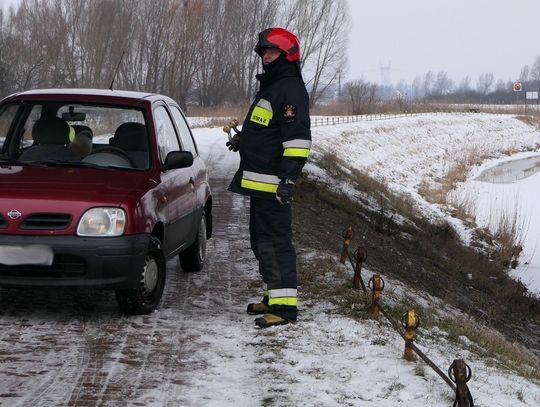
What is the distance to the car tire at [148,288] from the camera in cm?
583

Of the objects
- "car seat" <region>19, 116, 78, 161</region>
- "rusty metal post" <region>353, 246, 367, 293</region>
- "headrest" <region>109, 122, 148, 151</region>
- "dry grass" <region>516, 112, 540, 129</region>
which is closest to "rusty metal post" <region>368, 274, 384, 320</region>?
"rusty metal post" <region>353, 246, 367, 293</region>

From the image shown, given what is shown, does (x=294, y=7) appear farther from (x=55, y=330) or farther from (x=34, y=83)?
(x=55, y=330)

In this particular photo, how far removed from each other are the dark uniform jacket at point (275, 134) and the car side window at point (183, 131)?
1.72 metres

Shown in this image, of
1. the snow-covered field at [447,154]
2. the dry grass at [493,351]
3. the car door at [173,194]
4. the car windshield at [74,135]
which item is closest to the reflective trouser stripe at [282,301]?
the car door at [173,194]

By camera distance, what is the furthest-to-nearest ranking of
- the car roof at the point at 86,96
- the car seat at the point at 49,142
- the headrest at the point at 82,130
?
the car roof at the point at 86,96 < the headrest at the point at 82,130 < the car seat at the point at 49,142

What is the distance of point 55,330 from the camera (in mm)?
5574

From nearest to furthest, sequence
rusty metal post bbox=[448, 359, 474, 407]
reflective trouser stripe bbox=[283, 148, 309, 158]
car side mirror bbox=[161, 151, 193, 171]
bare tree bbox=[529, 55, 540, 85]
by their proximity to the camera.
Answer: rusty metal post bbox=[448, 359, 474, 407]
reflective trouser stripe bbox=[283, 148, 309, 158]
car side mirror bbox=[161, 151, 193, 171]
bare tree bbox=[529, 55, 540, 85]

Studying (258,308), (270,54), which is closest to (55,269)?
(258,308)

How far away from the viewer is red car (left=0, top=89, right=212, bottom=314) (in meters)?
5.38

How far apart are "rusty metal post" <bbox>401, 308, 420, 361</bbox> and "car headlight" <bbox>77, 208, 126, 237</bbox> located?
2.09 meters

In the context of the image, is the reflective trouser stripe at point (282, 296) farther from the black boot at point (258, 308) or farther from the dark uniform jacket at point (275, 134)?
the dark uniform jacket at point (275, 134)

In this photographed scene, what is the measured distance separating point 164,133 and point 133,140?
1.41ft

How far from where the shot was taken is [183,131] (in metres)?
7.61

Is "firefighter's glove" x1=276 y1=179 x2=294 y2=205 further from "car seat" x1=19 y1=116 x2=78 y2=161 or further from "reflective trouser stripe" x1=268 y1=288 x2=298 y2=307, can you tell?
"car seat" x1=19 y1=116 x2=78 y2=161
